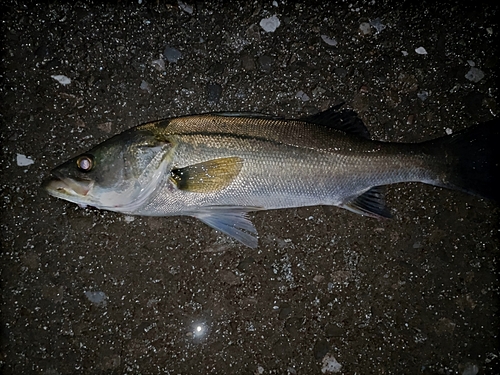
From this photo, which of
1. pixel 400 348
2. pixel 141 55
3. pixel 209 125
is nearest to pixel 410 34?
pixel 209 125

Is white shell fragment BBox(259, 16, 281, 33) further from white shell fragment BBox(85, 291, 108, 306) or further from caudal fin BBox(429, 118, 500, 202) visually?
white shell fragment BBox(85, 291, 108, 306)

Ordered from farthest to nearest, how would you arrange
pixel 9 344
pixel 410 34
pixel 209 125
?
pixel 410 34
pixel 9 344
pixel 209 125

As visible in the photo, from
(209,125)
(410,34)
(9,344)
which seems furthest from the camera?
(410,34)

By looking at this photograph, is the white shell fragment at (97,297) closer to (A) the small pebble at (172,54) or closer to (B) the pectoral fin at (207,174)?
(B) the pectoral fin at (207,174)

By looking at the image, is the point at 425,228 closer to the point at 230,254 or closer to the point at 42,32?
the point at 230,254

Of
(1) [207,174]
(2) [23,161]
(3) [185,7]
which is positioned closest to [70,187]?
(2) [23,161]

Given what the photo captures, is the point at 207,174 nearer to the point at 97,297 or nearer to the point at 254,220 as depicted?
the point at 254,220
